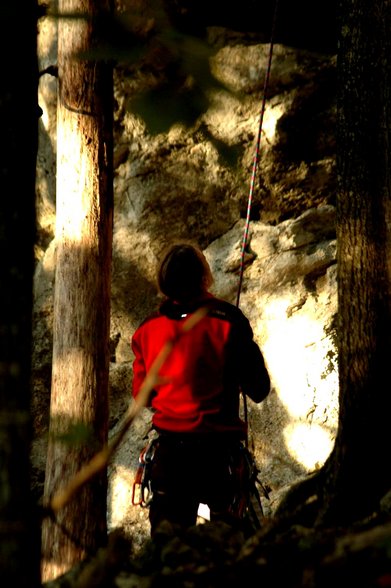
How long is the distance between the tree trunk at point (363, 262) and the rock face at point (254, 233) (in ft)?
6.60

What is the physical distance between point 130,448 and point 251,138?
294 centimetres

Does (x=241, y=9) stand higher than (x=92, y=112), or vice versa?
(x=241, y=9)

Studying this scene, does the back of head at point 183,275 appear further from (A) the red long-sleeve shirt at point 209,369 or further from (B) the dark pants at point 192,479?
(B) the dark pants at point 192,479

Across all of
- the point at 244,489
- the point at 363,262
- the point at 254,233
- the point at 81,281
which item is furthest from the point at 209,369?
the point at 254,233

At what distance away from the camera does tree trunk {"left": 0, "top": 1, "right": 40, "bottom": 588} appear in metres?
1.71

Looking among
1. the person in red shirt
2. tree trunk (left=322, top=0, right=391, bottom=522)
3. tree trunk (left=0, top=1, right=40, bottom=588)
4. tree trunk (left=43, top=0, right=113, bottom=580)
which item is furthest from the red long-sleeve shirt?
tree trunk (left=0, top=1, right=40, bottom=588)

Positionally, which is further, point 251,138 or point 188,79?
point 251,138

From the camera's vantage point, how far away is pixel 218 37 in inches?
261

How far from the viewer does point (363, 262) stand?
3.70 metres

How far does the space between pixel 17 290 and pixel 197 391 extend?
196 cm

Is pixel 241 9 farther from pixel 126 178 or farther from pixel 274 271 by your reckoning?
pixel 274 271

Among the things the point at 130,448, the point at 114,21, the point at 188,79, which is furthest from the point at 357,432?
the point at 130,448

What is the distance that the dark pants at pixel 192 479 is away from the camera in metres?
3.66

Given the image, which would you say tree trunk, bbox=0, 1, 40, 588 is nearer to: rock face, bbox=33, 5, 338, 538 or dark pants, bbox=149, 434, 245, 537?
dark pants, bbox=149, 434, 245, 537
